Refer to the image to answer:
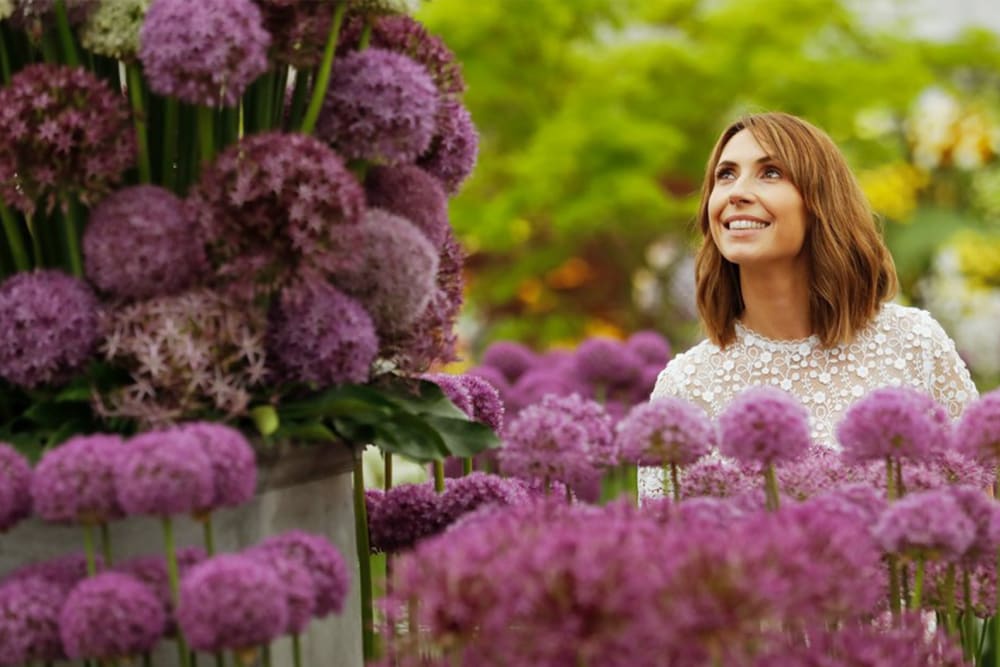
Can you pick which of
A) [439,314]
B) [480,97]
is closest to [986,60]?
[480,97]

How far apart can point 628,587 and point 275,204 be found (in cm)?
54

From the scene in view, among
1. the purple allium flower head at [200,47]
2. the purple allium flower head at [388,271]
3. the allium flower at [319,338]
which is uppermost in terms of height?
the purple allium flower head at [200,47]

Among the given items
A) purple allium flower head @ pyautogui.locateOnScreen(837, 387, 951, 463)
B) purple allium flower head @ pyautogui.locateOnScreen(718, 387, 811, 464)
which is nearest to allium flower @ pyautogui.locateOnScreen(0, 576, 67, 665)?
purple allium flower head @ pyautogui.locateOnScreen(718, 387, 811, 464)

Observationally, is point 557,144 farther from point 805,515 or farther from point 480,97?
point 805,515

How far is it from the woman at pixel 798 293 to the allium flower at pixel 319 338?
1.61 metres

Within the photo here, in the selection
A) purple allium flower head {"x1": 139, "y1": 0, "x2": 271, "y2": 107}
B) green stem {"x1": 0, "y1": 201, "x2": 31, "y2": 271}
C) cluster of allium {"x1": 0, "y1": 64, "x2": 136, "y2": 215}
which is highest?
purple allium flower head {"x1": 139, "y1": 0, "x2": 271, "y2": 107}

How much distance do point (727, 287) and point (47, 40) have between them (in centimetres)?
209

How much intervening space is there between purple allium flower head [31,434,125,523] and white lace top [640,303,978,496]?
201cm

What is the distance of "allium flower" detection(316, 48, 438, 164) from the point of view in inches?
55.7

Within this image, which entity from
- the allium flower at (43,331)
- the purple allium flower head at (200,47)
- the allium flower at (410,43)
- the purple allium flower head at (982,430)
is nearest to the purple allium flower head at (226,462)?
the allium flower at (43,331)

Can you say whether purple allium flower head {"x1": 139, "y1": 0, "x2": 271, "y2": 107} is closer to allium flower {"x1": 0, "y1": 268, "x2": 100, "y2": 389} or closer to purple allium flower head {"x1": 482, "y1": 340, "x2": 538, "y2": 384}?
allium flower {"x1": 0, "y1": 268, "x2": 100, "y2": 389}

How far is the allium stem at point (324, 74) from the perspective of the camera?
140cm

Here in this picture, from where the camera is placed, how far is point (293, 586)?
1128 millimetres

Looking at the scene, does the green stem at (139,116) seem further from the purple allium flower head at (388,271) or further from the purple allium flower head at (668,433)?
the purple allium flower head at (668,433)
